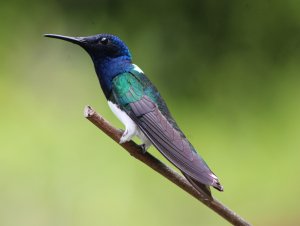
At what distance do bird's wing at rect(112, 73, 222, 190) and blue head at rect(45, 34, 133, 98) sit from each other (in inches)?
0.9

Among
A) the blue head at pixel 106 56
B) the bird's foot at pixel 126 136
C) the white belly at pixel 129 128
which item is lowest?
the bird's foot at pixel 126 136

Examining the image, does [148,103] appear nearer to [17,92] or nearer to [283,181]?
[283,181]

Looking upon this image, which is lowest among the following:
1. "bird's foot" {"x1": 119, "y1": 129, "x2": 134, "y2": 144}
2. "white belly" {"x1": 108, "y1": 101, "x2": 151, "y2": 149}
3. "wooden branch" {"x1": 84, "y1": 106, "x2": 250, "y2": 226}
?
"wooden branch" {"x1": 84, "y1": 106, "x2": 250, "y2": 226}

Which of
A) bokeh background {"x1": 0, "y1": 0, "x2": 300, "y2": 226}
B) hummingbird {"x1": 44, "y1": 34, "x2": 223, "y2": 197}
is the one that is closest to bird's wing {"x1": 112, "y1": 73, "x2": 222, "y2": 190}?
hummingbird {"x1": 44, "y1": 34, "x2": 223, "y2": 197}

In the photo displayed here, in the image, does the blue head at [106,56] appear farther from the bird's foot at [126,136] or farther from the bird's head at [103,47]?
the bird's foot at [126,136]

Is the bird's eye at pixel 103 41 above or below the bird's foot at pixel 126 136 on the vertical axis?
above

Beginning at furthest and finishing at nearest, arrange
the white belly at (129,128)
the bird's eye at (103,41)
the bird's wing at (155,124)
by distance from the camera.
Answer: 1. the bird's eye at (103,41)
2. the white belly at (129,128)
3. the bird's wing at (155,124)

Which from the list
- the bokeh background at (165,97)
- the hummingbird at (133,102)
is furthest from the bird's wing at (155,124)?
the bokeh background at (165,97)

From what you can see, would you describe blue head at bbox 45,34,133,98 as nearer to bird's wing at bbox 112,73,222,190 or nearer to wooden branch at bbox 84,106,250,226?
bird's wing at bbox 112,73,222,190

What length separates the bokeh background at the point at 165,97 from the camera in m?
2.29

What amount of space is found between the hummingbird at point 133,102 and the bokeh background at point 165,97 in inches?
27.7

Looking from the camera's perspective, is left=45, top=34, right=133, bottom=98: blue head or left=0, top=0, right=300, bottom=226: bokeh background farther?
left=0, top=0, right=300, bottom=226: bokeh background

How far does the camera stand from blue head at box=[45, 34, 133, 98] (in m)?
1.58

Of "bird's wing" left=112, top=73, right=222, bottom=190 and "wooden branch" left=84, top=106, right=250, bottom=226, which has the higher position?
"bird's wing" left=112, top=73, right=222, bottom=190
